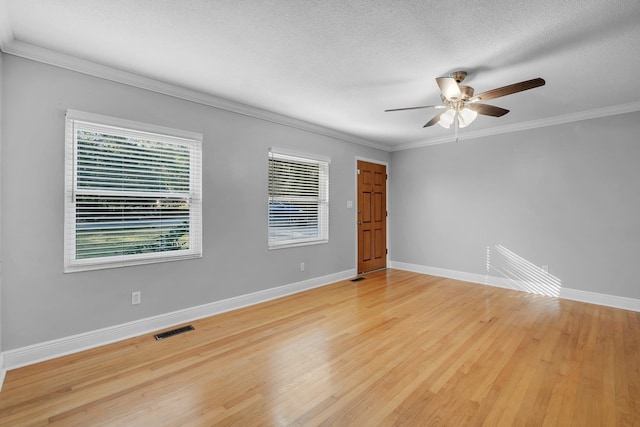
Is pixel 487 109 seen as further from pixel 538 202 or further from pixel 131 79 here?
pixel 131 79

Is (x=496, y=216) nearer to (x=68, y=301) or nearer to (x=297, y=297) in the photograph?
(x=297, y=297)

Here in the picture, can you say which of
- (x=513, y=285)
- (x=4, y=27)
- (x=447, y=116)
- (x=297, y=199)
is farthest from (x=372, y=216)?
(x=4, y=27)

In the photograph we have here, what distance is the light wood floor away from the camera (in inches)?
70.5

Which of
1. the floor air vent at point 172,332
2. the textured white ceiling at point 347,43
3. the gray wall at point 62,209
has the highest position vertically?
the textured white ceiling at point 347,43

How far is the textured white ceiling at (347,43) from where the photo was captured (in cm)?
191

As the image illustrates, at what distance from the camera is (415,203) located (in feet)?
19.2

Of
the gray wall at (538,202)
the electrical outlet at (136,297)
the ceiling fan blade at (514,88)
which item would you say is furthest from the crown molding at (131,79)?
the gray wall at (538,202)

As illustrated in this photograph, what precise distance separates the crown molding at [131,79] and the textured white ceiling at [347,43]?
46mm

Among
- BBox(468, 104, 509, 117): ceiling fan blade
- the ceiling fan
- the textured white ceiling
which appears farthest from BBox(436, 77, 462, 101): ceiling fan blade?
BBox(468, 104, 509, 117): ceiling fan blade

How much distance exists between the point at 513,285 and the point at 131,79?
18.9 feet

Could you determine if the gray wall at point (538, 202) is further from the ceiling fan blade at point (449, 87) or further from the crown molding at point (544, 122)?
the ceiling fan blade at point (449, 87)

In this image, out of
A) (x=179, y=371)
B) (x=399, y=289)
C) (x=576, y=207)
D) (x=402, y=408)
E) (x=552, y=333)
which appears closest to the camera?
(x=402, y=408)

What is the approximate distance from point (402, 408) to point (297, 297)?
243 centimetres

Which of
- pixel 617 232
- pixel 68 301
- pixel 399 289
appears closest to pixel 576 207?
pixel 617 232
